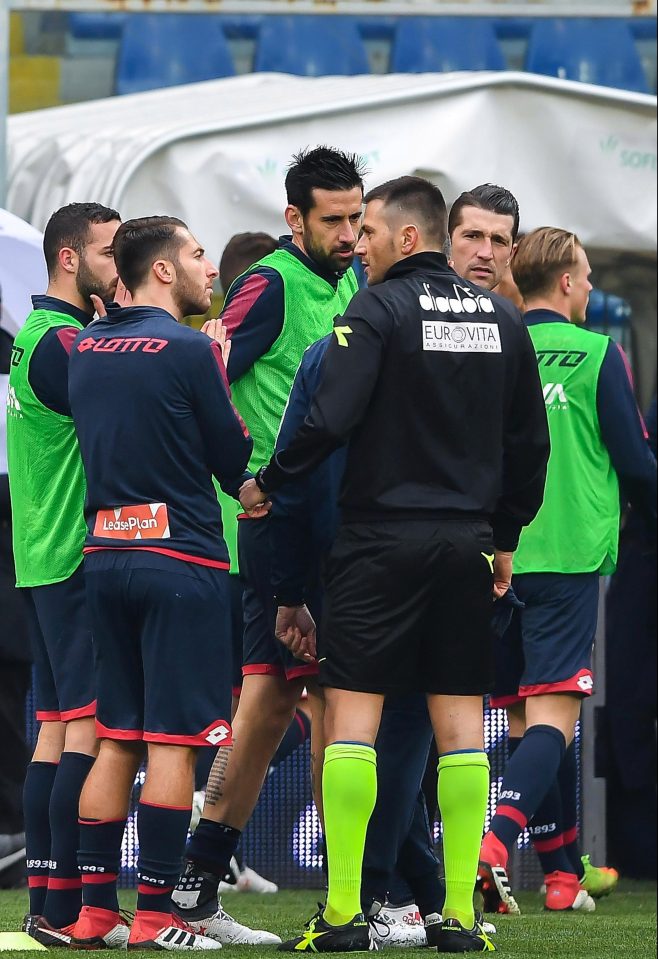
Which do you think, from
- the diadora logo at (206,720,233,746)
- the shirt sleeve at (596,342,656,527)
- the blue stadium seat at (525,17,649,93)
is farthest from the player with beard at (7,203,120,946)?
the blue stadium seat at (525,17,649,93)

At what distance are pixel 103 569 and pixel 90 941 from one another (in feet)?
2.95

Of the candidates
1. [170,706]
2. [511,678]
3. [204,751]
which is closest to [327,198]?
[170,706]

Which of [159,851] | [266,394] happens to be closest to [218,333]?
[266,394]

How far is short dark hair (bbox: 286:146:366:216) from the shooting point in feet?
18.0

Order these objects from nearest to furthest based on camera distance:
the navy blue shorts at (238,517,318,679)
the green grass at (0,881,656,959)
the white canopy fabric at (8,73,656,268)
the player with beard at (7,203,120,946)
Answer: the green grass at (0,881,656,959)
the player with beard at (7,203,120,946)
the navy blue shorts at (238,517,318,679)
the white canopy fabric at (8,73,656,268)

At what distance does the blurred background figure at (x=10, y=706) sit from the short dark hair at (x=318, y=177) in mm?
1872

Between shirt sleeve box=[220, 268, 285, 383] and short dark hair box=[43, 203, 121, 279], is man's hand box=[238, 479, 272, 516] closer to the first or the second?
shirt sleeve box=[220, 268, 285, 383]

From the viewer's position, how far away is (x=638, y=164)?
27.5 feet

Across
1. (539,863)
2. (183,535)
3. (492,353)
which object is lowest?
(539,863)

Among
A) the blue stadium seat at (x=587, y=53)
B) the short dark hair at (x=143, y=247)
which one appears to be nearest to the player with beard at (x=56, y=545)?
the short dark hair at (x=143, y=247)

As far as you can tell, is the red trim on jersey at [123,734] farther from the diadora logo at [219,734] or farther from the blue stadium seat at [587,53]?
the blue stadium seat at [587,53]

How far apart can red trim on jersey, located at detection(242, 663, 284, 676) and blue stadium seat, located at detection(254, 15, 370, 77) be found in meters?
4.81

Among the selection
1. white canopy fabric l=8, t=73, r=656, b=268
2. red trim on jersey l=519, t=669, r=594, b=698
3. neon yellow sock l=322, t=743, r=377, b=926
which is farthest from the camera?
white canopy fabric l=8, t=73, r=656, b=268

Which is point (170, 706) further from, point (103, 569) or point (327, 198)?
point (327, 198)
